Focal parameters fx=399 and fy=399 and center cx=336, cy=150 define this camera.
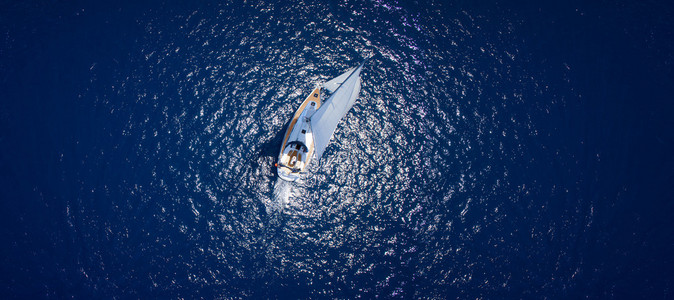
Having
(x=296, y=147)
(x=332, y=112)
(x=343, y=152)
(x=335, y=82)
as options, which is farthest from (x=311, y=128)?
(x=335, y=82)

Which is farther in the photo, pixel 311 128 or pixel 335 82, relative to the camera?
pixel 335 82

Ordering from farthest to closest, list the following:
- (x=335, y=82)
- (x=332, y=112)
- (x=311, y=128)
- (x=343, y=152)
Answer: (x=335, y=82), (x=343, y=152), (x=311, y=128), (x=332, y=112)

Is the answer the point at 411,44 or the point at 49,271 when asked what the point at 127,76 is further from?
the point at 411,44

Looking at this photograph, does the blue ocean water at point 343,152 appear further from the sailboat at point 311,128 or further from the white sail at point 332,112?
the white sail at point 332,112

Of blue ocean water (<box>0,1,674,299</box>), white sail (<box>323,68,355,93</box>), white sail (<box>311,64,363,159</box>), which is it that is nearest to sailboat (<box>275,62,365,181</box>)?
white sail (<box>311,64,363,159</box>)

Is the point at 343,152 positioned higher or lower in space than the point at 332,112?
lower

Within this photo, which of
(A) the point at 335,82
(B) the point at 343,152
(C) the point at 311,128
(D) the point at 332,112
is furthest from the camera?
(A) the point at 335,82

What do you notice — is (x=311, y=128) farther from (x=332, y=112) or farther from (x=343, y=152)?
(x=343, y=152)

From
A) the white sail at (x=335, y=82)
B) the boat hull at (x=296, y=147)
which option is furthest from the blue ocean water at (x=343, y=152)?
the white sail at (x=335, y=82)
